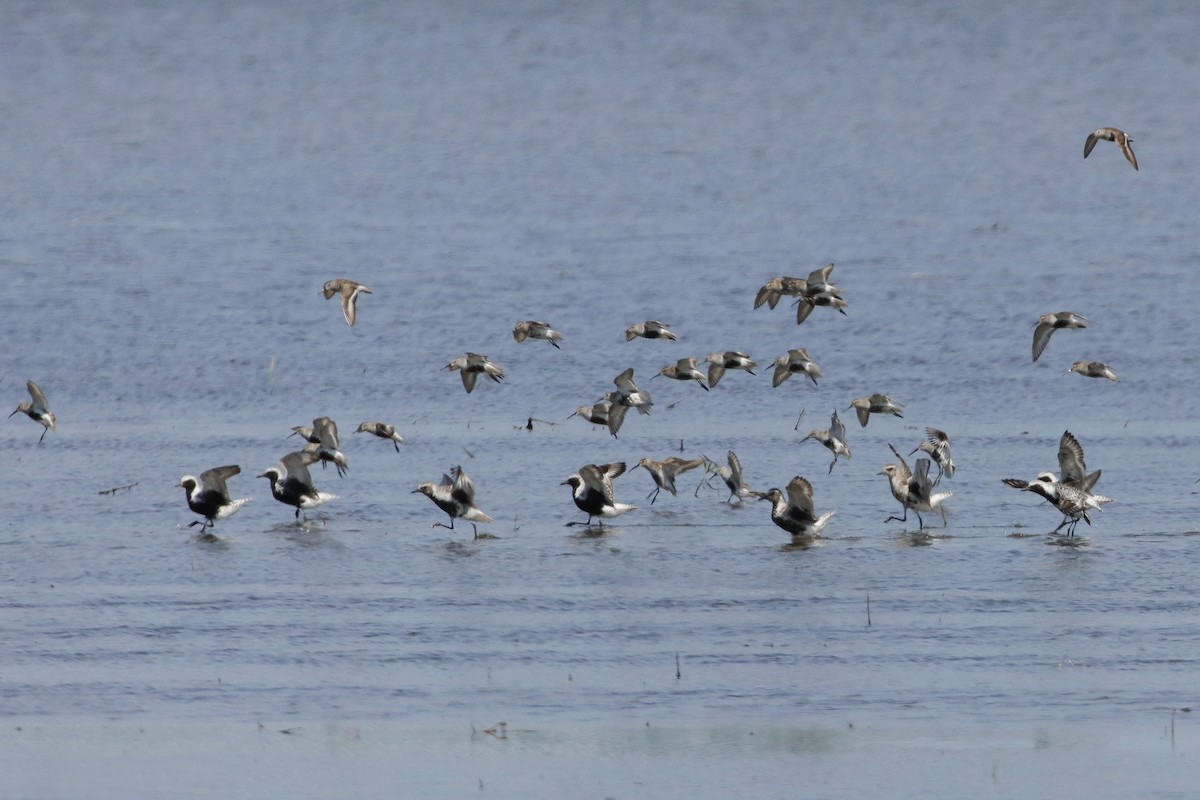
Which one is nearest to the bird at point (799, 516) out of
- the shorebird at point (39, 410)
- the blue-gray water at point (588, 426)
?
the blue-gray water at point (588, 426)

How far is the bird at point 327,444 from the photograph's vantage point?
17047 mm

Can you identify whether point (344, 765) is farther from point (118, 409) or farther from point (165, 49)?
point (165, 49)

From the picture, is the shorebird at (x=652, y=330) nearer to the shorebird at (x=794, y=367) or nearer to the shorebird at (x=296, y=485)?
the shorebird at (x=794, y=367)

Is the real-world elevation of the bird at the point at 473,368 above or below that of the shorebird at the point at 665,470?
above

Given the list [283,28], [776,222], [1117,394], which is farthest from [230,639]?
[283,28]

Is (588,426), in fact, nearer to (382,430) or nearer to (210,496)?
(382,430)

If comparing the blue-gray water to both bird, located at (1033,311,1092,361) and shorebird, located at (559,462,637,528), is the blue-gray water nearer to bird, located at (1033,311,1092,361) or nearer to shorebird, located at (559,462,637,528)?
shorebird, located at (559,462,637,528)

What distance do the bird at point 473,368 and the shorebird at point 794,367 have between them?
8.59 feet

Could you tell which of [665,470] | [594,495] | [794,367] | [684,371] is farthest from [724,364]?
[594,495]

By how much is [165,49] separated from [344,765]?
143 feet

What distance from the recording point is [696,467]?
56.7 ft

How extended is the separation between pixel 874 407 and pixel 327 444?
16.2 ft

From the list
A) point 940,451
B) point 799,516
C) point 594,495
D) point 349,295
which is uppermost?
point 349,295

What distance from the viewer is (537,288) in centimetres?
2545
